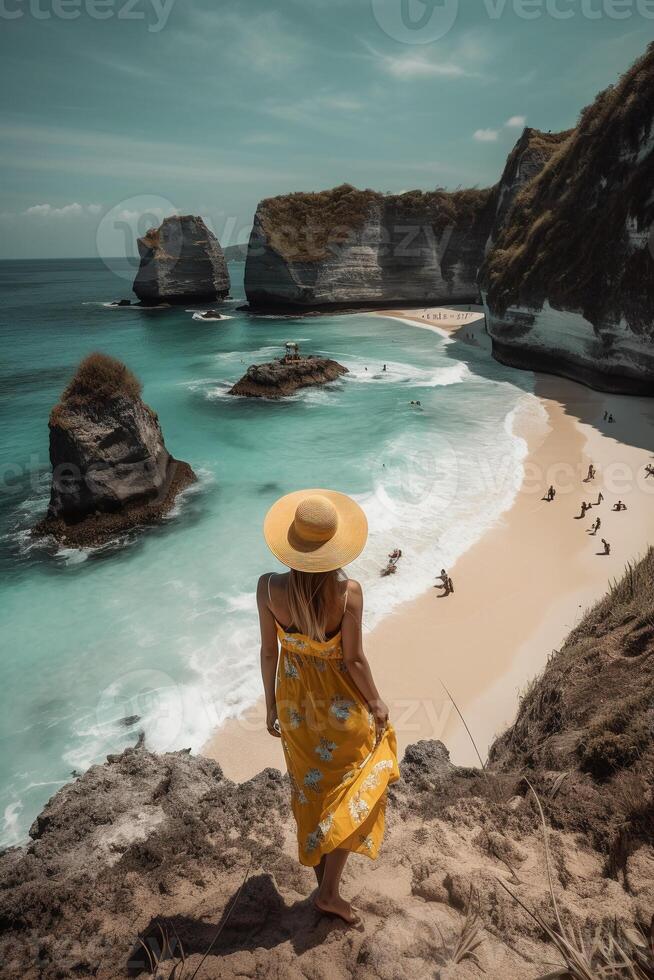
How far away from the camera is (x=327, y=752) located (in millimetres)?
2805

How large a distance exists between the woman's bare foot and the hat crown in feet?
6.81

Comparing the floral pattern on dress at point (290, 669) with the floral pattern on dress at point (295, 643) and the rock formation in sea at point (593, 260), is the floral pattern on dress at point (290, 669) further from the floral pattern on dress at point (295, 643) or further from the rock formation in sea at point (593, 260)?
the rock formation in sea at point (593, 260)

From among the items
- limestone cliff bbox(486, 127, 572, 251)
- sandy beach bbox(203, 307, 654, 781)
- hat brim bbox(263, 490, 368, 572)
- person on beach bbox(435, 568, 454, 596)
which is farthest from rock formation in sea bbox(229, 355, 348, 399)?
hat brim bbox(263, 490, 368, 572)

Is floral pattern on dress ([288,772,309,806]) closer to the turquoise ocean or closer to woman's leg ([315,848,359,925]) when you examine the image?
Result: woman's leg ([315,848,359,925])

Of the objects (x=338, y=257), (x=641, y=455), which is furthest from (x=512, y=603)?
(x=338, y=257)

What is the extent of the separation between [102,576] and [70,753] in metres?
5.16

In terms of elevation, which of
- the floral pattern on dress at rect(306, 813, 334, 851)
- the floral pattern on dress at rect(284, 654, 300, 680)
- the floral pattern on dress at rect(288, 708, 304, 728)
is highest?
the floral pattern on dress at rect(284, 654, 300, 680)

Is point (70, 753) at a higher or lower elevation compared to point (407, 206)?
lower

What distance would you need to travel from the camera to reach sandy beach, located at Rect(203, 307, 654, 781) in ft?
26.0

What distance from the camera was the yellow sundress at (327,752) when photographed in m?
2.75

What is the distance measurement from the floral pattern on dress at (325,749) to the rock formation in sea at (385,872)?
950mm

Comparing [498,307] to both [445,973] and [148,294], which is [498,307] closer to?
[445,973]

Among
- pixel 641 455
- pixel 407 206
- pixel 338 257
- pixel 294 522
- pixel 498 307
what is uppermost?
pixel 407 206

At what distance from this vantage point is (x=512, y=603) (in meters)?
10.6
